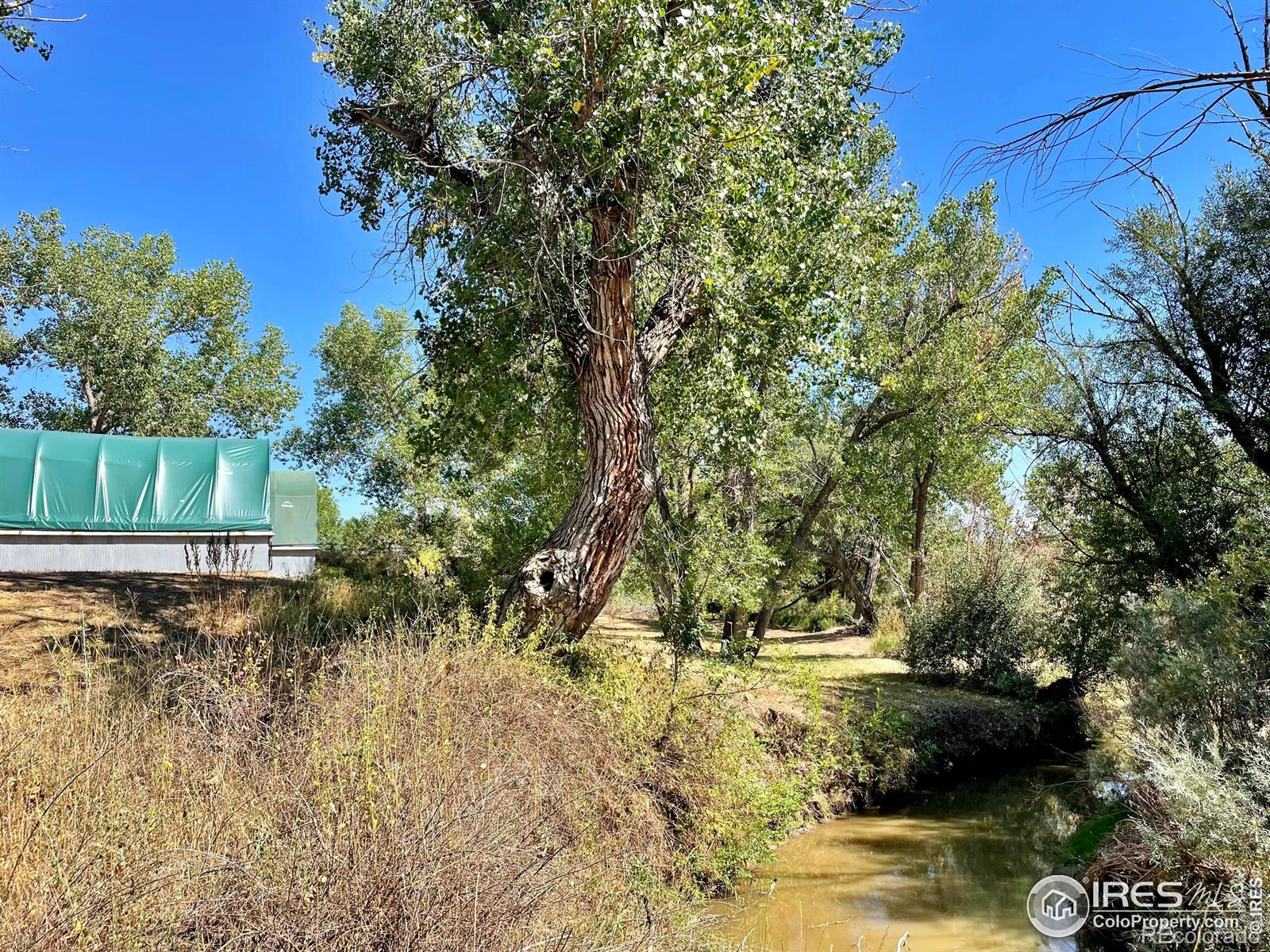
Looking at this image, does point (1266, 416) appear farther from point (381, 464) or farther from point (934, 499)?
point (381, 464)

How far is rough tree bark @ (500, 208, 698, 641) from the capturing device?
7.15m

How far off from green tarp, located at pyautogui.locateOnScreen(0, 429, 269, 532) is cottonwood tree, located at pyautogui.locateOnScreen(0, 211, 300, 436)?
5.85m

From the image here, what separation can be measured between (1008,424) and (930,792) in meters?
6.32

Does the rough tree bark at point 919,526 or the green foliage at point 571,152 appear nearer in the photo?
the green foliage at point 571,152

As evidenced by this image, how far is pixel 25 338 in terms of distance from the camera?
2316cm

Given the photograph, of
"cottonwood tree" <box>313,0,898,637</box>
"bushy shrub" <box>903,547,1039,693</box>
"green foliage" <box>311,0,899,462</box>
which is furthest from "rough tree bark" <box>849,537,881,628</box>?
"cottonwood tree" <box>313,0,898,637</box>

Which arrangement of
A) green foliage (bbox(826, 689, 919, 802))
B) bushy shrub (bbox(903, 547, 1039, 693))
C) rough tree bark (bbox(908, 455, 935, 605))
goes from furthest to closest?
rough tree bark (bbox(908, 455, 935, 605)) → bushy shrub (bbox(903, 547, 1039, 693)) → green foliage (bbox(826, 689, 919, 802))

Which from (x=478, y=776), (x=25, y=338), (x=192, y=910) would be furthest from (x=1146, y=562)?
(x=25, y=338)

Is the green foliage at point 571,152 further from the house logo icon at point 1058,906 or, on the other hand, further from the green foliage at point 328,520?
the green foliage at point 328,520

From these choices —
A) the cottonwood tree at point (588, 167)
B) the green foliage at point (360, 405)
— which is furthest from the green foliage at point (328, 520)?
the cottonwood tree at point (588, 167)

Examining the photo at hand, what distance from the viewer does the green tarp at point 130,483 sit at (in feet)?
56.2

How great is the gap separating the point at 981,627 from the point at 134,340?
80.5 feet

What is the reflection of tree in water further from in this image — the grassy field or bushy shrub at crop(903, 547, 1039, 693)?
bushy shrub at crop(903, 547, 1039, 693)

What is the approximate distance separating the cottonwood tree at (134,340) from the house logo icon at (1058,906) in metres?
25.7
